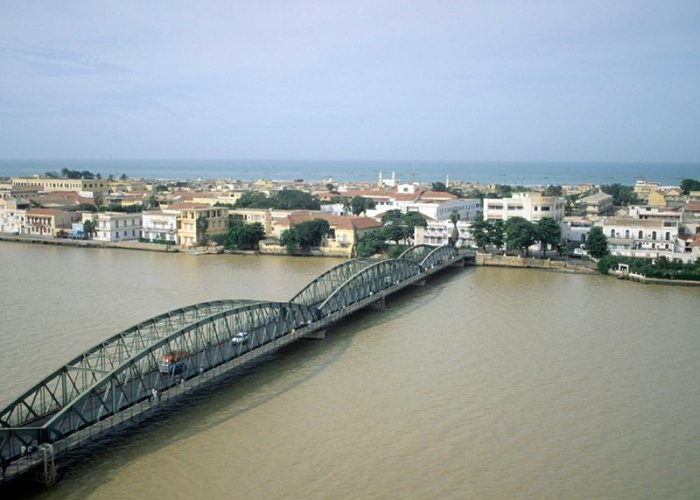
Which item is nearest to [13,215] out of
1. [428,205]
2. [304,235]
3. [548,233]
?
[304,235]

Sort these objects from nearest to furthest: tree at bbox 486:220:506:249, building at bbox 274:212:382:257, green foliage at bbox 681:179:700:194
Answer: tree at bbox 486:220:506:249, building at bbox 274:212:382:257, green foliage at bbox 681:179:700:194

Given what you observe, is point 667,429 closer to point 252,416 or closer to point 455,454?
point 455,454

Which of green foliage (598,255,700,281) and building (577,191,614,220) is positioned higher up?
building (577,191,614,220)

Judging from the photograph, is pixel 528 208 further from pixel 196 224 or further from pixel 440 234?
pixel 196 224

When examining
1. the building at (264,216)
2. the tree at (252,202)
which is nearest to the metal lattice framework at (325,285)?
the building at (264,216)

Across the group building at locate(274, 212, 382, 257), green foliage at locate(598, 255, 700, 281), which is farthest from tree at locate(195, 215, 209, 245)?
green foliage at locate(598, 255, 700, 281)

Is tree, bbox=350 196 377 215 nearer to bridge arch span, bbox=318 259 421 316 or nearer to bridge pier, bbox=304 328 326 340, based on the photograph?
bridge arch span, bbox=318 259 421 316

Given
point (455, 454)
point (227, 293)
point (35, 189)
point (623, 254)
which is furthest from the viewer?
point (35, 189)

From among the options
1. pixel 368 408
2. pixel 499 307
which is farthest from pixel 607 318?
pixel 368 408
